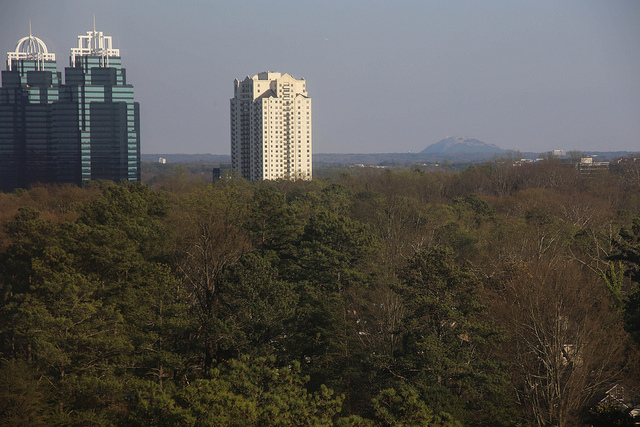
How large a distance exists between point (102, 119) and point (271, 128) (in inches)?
1063

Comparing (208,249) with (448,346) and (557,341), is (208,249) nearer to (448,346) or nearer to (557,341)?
(448,346)

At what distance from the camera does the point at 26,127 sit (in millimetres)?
80500

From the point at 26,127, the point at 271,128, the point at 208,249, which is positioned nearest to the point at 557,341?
the point at 208,249

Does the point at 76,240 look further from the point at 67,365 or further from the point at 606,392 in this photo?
the point at 606,392

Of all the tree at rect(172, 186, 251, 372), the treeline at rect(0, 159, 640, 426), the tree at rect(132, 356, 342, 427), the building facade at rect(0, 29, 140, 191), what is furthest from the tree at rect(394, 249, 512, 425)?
the building facade at rect(0, 29, 140, 191)

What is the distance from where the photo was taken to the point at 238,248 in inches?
1079

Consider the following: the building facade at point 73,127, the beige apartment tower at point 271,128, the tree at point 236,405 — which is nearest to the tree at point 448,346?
the tree at point 236,405

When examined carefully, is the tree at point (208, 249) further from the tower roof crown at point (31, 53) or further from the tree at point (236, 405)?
the tower roof crown at point (31, 53)

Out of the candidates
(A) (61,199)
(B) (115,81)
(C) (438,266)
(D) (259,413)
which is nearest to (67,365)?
(D) (259,413)

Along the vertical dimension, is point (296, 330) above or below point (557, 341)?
below

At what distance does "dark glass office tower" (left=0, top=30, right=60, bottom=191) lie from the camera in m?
79.1

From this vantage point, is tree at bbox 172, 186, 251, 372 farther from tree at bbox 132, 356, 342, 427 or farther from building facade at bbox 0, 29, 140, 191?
building facade at bbox 0, 29, 140, 191

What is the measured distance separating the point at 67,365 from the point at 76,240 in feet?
20.8

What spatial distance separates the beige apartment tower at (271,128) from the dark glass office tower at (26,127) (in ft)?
95.2
